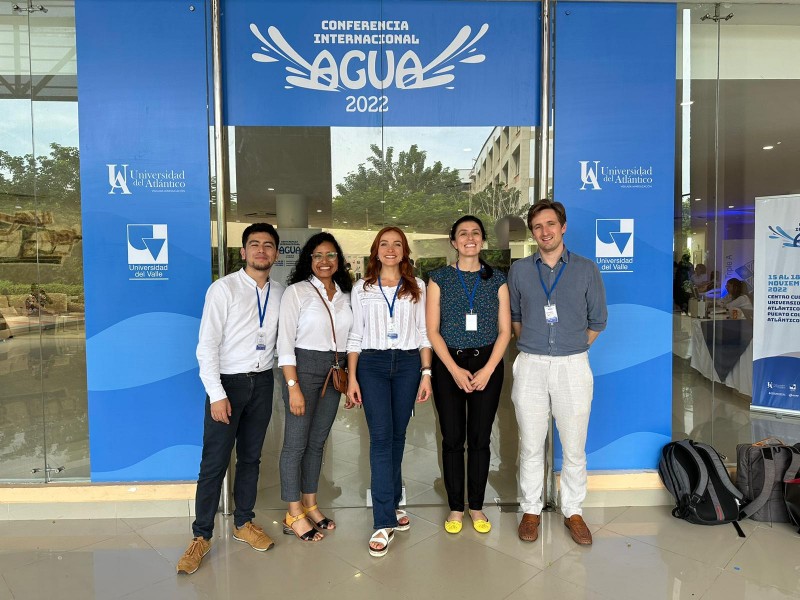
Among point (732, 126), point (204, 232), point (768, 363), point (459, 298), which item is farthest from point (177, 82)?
point (768, 363)

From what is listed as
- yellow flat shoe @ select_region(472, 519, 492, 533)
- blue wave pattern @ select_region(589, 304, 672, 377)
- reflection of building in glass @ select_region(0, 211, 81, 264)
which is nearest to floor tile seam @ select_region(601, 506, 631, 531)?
yellow flat shoe @ select_region(472, 519, 492, 533)

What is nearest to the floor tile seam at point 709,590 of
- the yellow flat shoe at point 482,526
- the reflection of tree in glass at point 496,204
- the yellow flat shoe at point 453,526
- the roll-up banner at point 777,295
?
the yellow flat shoe at point 482,526

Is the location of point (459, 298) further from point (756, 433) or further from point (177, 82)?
point (756, 433)

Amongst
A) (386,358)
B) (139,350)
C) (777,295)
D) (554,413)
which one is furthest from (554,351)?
(139,350)

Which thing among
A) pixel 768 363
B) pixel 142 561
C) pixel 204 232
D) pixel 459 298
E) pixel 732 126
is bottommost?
pixel 142 561

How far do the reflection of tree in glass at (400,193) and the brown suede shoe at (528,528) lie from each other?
1.94 metres

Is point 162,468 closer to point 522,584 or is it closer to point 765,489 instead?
point 522,584

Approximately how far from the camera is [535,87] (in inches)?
134

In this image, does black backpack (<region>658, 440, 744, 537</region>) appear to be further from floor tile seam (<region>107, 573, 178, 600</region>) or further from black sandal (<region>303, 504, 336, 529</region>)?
floor tile seam (<region>107, 573, 178, 600</region>)

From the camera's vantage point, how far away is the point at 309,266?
2.93 meters

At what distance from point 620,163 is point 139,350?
11.5 ft

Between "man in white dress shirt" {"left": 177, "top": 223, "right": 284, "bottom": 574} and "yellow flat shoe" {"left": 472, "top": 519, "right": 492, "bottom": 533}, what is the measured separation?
1227 mm

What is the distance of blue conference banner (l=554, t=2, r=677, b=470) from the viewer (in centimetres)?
336

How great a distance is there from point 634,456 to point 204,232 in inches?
132
